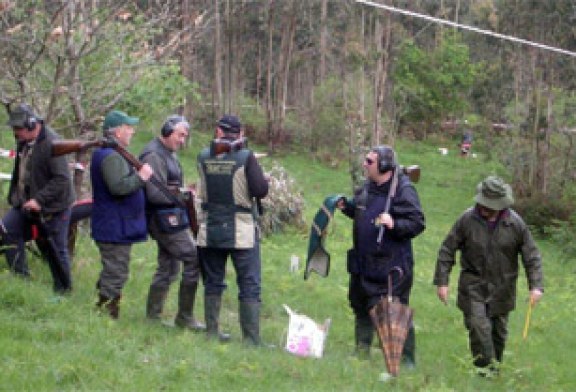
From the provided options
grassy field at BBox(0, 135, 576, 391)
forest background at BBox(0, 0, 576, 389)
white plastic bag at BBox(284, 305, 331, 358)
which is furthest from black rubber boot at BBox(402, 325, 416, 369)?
forest background at BBox(0, 0, 576, 389)

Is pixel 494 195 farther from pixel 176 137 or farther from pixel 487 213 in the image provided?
pixel 176 137

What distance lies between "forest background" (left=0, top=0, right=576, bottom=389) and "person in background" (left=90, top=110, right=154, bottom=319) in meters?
0.82

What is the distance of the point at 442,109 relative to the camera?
165 feet

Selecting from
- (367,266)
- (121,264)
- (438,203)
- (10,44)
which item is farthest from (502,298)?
(438,203)

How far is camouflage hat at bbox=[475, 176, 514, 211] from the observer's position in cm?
807

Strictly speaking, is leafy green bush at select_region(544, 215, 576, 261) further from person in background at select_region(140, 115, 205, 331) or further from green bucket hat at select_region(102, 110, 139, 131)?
green bucket hat at select_region(102, 110, 139, 131)

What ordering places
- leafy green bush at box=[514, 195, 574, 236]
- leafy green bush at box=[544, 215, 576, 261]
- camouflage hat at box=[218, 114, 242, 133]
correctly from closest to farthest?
camouflage hat at box=[218, 114, 242, 133] < leafy green bush at box=[544, 215, 576, 261] < leafy green bush at box=[514, 195, 574, 236]

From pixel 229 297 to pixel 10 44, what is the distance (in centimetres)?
392

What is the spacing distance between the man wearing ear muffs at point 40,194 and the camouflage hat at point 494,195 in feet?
12.1

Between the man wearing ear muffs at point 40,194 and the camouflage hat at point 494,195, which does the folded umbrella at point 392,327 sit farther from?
the man wearing ear muffs at point 40,194

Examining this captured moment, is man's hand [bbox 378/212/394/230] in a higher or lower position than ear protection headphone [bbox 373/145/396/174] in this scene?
lower

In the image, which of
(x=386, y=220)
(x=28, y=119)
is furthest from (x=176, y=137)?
(x=386, y=220)

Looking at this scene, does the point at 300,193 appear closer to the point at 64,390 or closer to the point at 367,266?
the point at 367,266

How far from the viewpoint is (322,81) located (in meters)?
42.4
